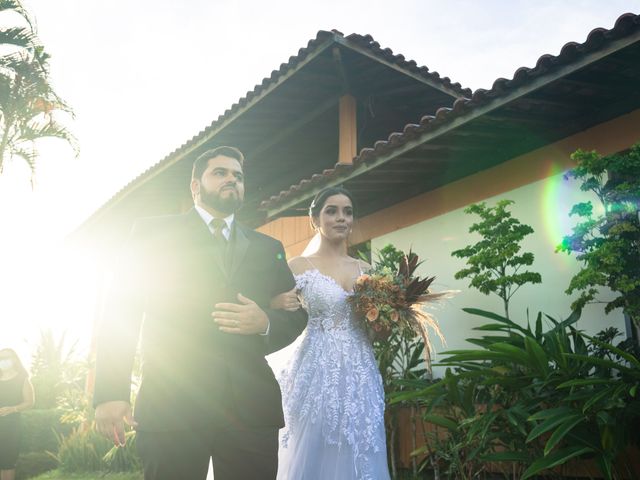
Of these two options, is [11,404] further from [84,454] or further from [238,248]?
[238,248]

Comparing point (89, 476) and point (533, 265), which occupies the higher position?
point (533, 265)

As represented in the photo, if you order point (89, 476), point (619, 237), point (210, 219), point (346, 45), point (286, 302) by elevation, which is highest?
point (346, 45)

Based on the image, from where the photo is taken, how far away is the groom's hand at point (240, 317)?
2.59m

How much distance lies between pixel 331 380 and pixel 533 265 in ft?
10.3

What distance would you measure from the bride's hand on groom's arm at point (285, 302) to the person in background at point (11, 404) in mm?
6795

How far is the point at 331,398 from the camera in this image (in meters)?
4.62

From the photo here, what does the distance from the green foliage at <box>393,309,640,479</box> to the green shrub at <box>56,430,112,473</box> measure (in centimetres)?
769

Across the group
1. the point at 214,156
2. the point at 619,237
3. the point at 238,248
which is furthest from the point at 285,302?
the point at 619,237

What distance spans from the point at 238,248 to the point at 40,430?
1425 cm

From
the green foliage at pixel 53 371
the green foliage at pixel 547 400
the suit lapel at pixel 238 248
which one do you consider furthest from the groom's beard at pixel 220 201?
the green foliage at pixel 53 371

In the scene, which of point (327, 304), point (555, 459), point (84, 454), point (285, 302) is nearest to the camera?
point (285, 302)

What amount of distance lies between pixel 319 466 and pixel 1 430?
557 cm

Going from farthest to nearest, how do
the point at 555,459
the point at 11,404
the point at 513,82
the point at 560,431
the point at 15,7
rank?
the point at 15,7 < the point at 11,404 < the point at 513,82 < the point at 555,459 < the point at 560,431

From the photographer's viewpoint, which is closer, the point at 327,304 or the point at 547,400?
the point at 547,400
